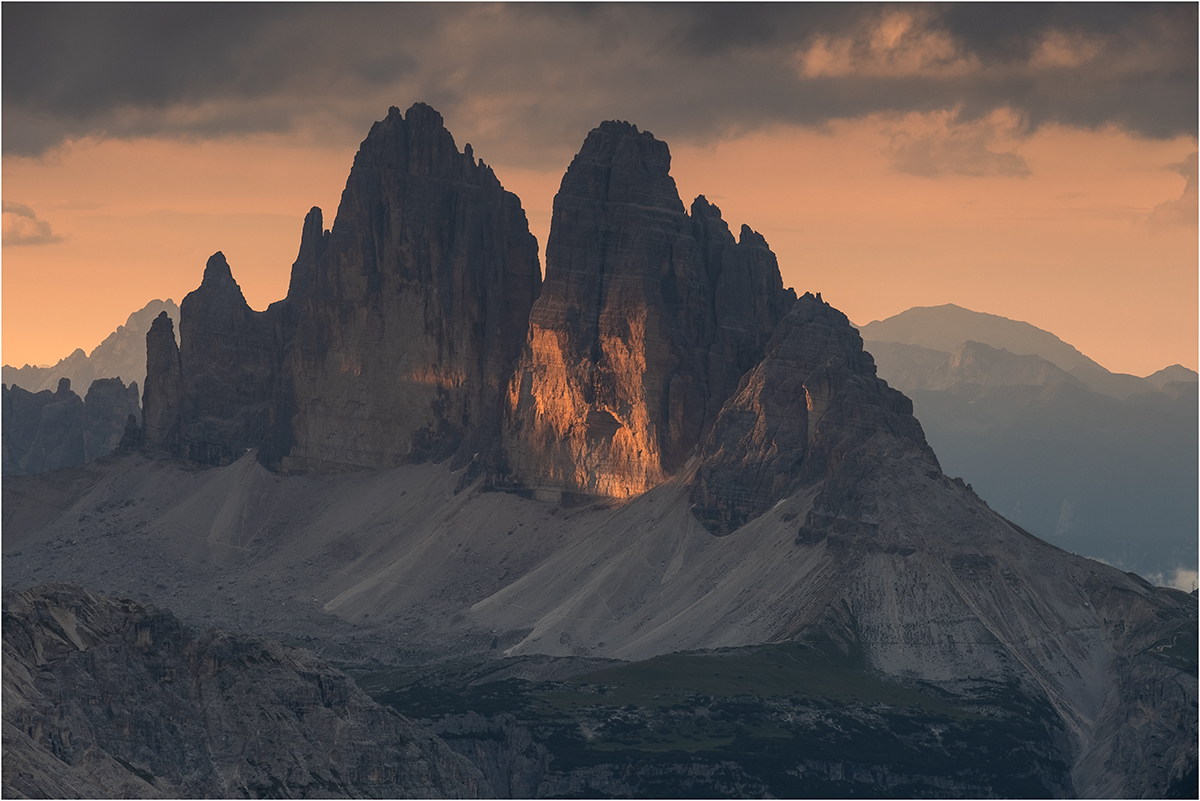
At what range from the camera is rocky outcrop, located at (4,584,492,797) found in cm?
17312

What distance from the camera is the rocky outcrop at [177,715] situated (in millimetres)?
173125

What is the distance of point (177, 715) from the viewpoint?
185m

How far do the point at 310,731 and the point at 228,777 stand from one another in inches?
492

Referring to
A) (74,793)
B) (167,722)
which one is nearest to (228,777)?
(167,722)

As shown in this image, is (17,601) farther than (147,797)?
Yes

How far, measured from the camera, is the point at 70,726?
570ft

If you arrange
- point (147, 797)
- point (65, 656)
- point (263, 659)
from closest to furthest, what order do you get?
point (147, 797), point (65, 656), point (263, 659)

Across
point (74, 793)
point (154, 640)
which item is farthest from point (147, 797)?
point (154, 640)

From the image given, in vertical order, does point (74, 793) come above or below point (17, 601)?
below

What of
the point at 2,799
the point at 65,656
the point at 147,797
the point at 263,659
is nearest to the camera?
the point at 2,799

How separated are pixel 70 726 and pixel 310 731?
25048mm

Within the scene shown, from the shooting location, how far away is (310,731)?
192m

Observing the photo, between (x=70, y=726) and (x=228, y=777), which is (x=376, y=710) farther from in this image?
(x=70, y=726)

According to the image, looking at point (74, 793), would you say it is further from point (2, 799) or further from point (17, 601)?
point (17, 601)
